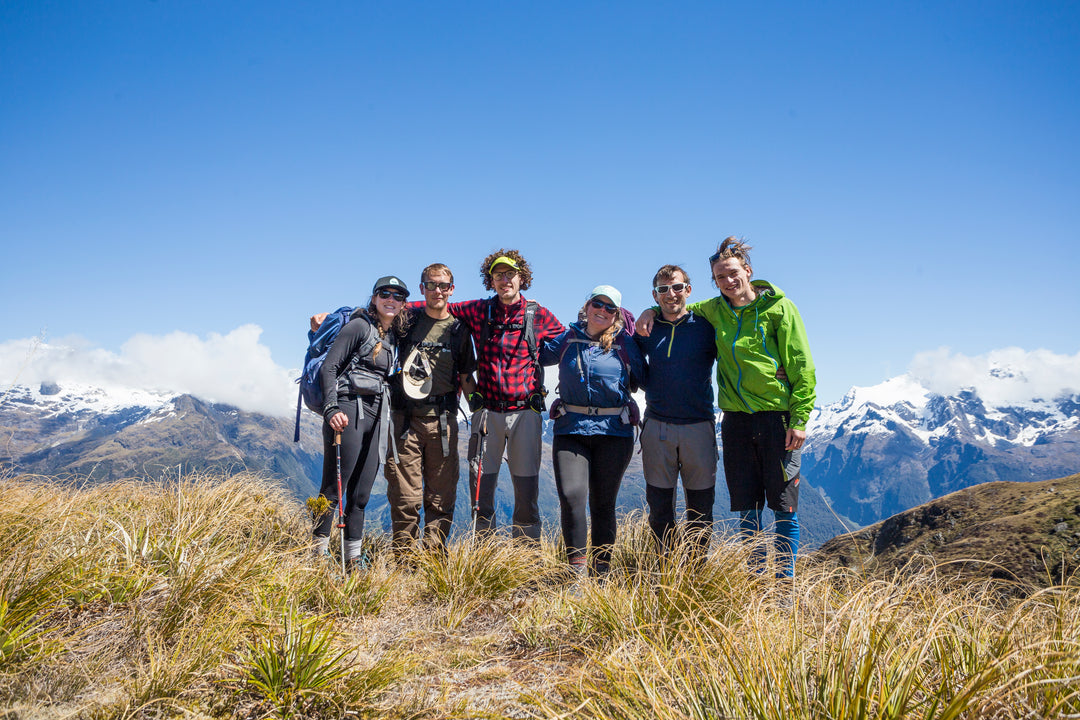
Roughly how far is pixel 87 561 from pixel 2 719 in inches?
54.1

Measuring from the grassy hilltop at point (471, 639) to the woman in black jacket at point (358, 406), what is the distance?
0.84m

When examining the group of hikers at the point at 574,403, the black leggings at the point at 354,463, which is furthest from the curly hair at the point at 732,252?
the black leggings at the point at 354,463

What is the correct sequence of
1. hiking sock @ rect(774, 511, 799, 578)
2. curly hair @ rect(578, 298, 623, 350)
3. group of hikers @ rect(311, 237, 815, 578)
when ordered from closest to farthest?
hiking sock @ rect(774, 511, 799, 578) < group of hikers @ rect(311, 237, 815, 578) < curly hair @ rect(578, 298, 623, 350)

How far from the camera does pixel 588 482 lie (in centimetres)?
536

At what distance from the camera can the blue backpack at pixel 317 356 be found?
5734mm

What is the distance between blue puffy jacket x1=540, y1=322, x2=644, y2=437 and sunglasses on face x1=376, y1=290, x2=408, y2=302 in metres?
1.97

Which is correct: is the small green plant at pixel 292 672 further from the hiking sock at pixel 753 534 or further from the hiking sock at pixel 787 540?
the hiking sock at pixel 787 540

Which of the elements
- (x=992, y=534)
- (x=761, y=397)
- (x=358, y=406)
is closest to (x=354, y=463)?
(x=358, y=406)

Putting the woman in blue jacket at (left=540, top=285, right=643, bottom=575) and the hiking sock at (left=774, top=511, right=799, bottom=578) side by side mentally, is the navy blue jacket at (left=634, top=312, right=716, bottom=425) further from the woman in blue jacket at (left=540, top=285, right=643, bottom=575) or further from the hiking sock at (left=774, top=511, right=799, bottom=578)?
the hiking sock at (left=774, top=511, right=799, bottom=578)

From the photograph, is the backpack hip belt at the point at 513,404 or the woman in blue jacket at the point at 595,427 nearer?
the woman in blue jacket at the point at 595,427

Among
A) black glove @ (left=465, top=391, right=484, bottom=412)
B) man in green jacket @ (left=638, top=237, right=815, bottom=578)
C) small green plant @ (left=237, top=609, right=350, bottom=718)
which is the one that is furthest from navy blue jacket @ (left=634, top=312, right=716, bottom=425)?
small green plant @ (left=237, top=609, right=350, bottom=718)

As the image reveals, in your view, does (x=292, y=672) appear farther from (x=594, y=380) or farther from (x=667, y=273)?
(x=667, y=273)

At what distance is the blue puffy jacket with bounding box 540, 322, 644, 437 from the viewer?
527 centimetres

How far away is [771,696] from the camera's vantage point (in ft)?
7.57
